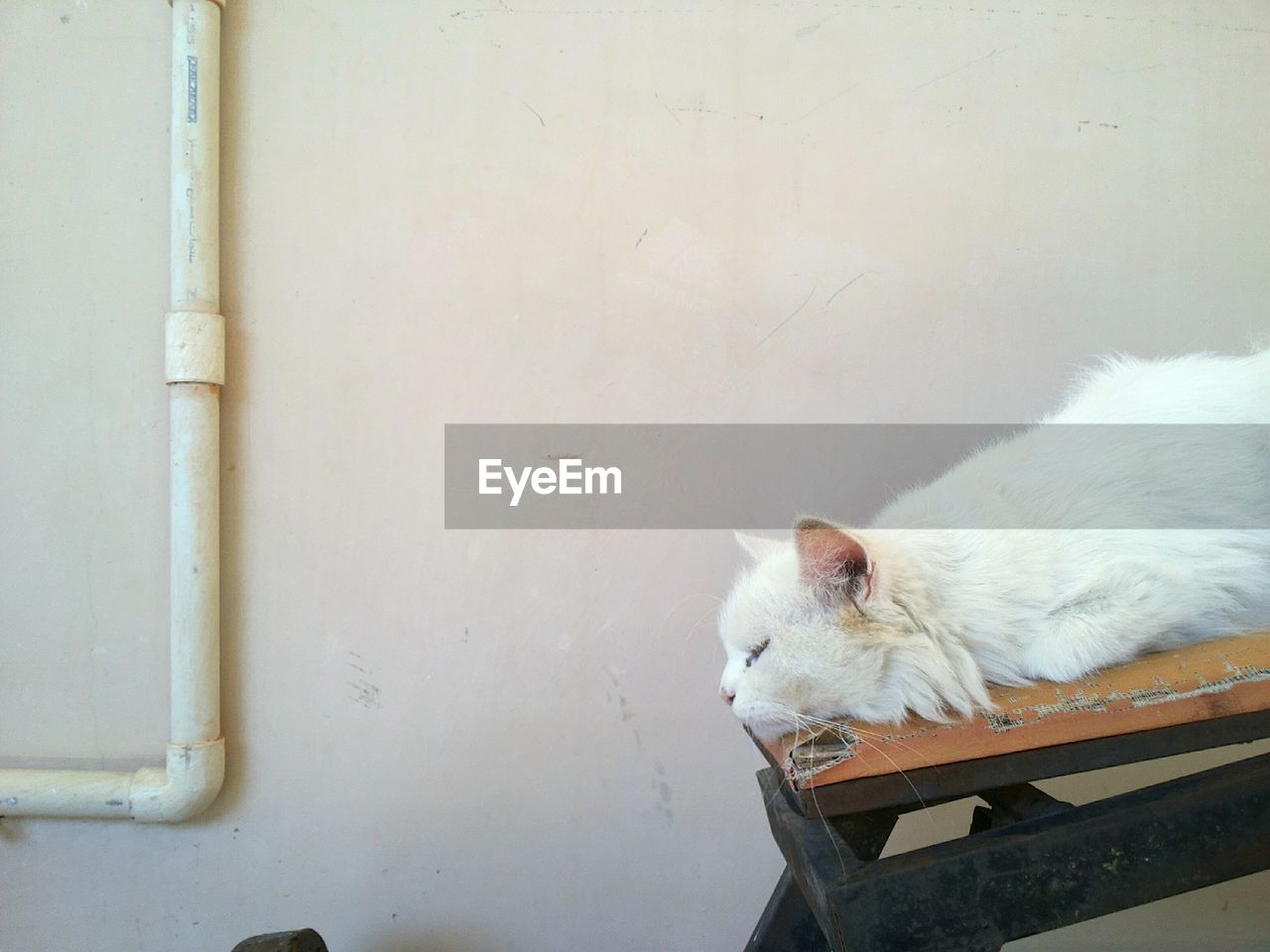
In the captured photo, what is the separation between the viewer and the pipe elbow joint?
3.92 ft

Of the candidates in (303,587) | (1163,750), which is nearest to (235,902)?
(303,587)

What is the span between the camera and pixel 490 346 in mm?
1271

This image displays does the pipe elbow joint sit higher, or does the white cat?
the white cat

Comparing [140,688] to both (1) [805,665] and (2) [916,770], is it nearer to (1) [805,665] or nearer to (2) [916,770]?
(1) [805,665]

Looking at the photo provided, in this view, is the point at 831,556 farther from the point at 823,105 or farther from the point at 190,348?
the point at 190,348

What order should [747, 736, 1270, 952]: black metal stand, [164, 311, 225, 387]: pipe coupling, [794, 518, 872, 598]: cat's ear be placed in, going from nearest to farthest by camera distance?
[747, 736, 1270, 952]: black metal stand
[794, 518, 872, 598]: cat's ear
[164, 311, 225, 387]: pipe coupling

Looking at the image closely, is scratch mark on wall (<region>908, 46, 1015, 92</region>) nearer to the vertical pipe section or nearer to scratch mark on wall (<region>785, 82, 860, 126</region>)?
scratch mark on wall (<region>785, 82, 860, 126</region>)

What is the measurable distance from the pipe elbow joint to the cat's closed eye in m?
0.98

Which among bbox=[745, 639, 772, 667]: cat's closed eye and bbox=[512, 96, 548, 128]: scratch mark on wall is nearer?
bbox=[745, 639, 772, 667]: cat's closed eye

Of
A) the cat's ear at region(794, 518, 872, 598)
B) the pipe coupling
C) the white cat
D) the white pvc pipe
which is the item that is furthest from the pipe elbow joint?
the cat's ear at region(794, 518, 872, 598)

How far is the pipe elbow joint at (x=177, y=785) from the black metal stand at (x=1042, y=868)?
3.45 feet

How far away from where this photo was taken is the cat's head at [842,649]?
2.29 ft

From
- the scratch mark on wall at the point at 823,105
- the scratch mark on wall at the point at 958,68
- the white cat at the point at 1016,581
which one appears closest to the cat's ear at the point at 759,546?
the white cat at the point at 1016,581

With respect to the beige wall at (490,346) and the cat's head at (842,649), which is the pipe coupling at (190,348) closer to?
the beige wall at (490,346)
